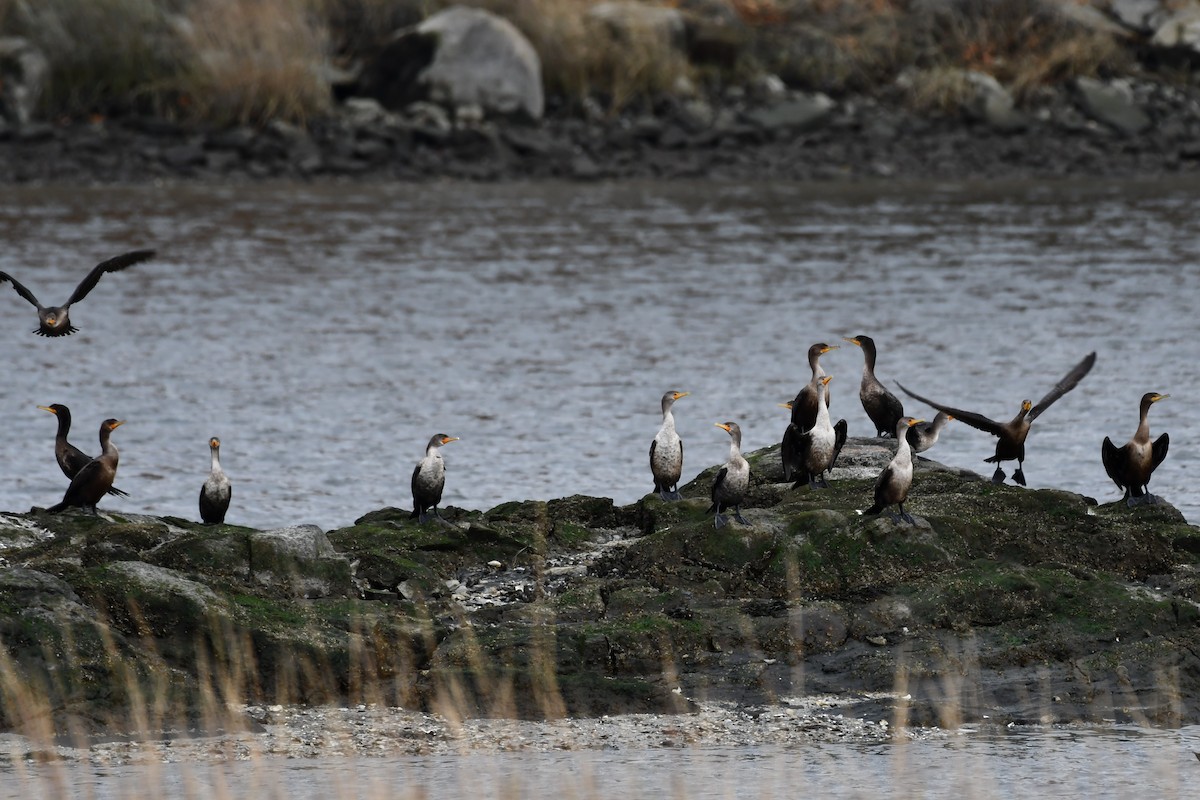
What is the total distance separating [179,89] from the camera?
159 feet

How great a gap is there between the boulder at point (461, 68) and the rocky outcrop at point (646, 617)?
117 feet

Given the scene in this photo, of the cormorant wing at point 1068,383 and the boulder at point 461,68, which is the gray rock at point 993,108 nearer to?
the boulder at point 461,68

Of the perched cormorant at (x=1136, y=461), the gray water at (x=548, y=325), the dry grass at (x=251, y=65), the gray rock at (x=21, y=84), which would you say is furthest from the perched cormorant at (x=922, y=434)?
the gray rock at (x=21, y=84)

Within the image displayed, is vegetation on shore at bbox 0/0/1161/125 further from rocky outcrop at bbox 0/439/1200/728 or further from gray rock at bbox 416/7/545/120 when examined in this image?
rocky outcrop at bbox 0/439/1200/728

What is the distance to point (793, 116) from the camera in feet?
163

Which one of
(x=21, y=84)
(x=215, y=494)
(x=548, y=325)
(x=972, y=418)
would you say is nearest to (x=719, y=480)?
(x=972, y=418)

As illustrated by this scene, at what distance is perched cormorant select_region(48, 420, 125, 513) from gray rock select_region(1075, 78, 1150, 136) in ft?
133

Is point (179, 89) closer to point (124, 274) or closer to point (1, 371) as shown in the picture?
point (124, 274)

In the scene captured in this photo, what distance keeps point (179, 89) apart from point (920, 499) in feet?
123

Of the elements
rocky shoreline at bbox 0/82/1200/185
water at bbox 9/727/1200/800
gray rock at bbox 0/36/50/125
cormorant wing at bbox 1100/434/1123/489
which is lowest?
water at bbox 9/727/1200/800

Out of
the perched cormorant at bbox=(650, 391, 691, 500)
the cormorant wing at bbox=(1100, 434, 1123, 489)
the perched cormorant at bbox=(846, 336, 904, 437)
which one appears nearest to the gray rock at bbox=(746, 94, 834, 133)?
the perched cormorant at bbox=(846, 336, 904, 437)

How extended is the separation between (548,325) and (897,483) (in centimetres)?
1784

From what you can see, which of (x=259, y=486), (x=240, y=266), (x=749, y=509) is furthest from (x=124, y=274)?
(x=749, y=509)

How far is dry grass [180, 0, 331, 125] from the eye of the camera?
4731 cm
